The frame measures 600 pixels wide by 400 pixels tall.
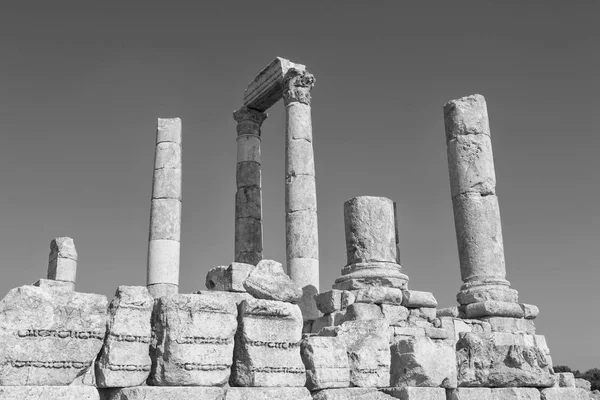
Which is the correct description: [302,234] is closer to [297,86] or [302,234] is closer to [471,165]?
[297,86]

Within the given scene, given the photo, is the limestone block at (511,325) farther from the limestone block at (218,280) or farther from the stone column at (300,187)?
the limestone block at (218,280)

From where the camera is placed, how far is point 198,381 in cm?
581

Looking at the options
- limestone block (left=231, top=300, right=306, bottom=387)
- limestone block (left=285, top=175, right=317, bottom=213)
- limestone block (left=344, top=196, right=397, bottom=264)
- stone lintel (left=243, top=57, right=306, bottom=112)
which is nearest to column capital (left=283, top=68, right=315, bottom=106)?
stone lintel (left=243, top=57, right=306, bottom=112)

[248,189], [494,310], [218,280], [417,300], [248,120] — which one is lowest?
[494,310]

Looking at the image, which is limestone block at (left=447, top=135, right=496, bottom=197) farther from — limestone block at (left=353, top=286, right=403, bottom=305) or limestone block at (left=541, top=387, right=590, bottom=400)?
limestone block at (left=541, top=387, right=590, bottom=400)

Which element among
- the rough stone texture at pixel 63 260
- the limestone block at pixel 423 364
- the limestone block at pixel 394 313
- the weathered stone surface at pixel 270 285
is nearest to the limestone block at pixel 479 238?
the limestone block at pixel 394 313

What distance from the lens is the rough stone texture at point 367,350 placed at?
7.07 metres

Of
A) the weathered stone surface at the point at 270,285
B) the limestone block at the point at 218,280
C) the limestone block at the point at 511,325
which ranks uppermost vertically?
the limestone block at the point at 218,280

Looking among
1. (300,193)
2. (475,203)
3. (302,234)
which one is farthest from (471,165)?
(300,193)

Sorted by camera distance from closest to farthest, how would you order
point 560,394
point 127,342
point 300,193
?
1. point 127,342
2. point 560,394
3. point 300,193

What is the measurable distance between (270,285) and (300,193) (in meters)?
11.5

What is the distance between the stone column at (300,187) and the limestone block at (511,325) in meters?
4.81

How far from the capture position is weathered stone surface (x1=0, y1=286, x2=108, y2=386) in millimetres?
5160

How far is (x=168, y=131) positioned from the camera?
68.8 feet
